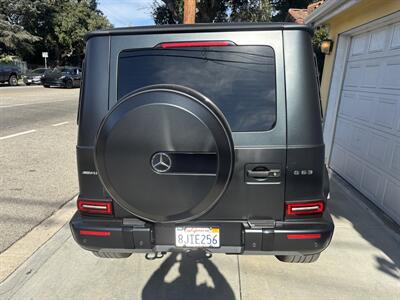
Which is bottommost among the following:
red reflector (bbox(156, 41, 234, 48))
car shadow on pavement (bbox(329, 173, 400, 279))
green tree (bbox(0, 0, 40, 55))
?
car shadow on pavement (bbox(329, 173, 400, 279))

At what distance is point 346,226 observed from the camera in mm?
3854

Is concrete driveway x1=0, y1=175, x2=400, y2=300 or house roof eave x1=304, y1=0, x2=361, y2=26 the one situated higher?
house roof eave x1=304, y1=0, x2=361, y2=26

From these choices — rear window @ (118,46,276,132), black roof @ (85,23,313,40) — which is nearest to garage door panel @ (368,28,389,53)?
black roof @ (85,23,313,40)

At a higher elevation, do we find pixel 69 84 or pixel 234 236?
pixel 234 236

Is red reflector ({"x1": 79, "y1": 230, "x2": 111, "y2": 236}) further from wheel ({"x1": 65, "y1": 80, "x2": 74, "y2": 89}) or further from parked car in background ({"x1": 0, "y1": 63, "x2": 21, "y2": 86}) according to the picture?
parked car in background ({"x1": 0, "y1": 63, "x2": 21, "y2": 86})

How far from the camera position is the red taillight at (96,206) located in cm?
228

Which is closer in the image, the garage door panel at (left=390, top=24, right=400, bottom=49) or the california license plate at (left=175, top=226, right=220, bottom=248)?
the california license plate at (left=175, top=226, right=220, bottom=248)

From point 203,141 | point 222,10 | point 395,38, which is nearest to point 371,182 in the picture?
point 395,38

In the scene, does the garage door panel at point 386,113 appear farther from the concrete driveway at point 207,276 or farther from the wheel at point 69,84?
the wheel at point 69,84

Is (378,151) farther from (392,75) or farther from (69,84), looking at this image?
(69,84)

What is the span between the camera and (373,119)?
4.67 metres

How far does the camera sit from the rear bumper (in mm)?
2213

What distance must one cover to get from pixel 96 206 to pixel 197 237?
29.4 inches

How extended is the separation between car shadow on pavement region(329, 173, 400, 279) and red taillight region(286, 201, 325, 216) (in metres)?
1.33
